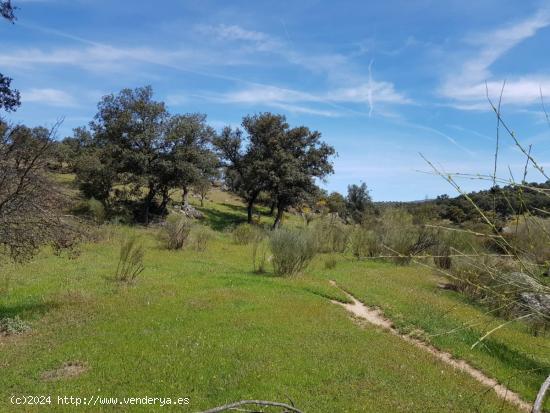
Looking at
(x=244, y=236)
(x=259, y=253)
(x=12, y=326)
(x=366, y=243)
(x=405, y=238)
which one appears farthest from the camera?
(x=244, y=236)

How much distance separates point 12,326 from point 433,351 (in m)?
9.70

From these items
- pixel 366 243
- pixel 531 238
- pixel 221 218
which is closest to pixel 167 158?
pixel 221 218

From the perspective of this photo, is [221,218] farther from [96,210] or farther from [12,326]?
[12,326]

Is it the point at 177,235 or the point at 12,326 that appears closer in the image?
the point at 12,326

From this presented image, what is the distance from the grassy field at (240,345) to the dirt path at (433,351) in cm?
23

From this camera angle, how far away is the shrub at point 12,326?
10.7 m

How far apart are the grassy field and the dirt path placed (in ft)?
0.74

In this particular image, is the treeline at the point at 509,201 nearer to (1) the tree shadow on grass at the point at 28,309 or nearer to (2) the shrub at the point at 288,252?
(1) the tree shadow on grass at the point at 28,309

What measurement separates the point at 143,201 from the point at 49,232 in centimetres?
3174

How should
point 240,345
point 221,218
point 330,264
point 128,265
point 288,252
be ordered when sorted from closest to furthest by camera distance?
point 240,345 → point 128,265 → point 288,252 → point 330,264 → point 221,218

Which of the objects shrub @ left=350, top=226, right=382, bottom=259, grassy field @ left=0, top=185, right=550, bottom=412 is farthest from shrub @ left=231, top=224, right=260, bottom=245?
grassy field @ left=0, top=185, right=550, bottom=412

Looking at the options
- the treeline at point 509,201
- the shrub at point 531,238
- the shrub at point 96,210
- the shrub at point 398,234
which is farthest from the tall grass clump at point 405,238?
the treeline at point 509,201

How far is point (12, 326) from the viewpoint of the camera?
10828 mm

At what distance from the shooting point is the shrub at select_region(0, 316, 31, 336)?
10.7 metres
